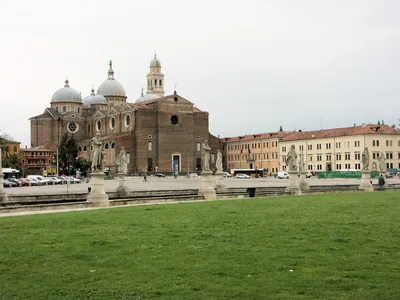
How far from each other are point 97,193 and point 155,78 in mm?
113678

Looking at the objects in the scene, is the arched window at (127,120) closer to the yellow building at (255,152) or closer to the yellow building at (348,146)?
the yellow building at (255,152)

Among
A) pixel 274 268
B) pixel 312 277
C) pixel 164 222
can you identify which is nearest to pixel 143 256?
pixel 274 268

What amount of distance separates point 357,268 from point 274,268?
126 centimetres

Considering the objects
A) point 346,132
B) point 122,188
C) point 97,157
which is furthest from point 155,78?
point 97,157

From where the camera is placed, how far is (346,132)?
9644cm

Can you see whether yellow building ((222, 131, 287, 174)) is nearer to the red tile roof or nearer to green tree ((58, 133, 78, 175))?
the red tile roof

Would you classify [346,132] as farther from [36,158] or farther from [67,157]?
[36,158]

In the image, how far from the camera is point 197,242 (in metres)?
12.0

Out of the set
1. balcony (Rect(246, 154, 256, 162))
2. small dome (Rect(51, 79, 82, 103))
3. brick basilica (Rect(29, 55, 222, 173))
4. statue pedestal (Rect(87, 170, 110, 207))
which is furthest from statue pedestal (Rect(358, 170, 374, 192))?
small dome (Rect(51, 79, 82, 103))

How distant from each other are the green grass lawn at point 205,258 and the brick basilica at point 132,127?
8516 cm

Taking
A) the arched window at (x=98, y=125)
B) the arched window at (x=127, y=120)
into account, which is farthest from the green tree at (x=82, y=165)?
the arched window at (x=98, y=125)

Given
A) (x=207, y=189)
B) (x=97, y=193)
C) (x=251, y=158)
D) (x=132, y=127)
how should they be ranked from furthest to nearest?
(x=251, y=158) → (x=132, y=127) → (x=207, y=189) → (x=97, y=193)

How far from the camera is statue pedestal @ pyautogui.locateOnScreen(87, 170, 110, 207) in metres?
24.8

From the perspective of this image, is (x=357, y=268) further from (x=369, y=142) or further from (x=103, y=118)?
(x=103, y=118)
